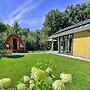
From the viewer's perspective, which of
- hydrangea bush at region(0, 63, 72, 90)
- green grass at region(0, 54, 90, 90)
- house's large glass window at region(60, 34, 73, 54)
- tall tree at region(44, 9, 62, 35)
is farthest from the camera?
tall tree at region(44, 9, 62, 35)

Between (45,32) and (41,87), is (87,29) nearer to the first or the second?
(41,87)

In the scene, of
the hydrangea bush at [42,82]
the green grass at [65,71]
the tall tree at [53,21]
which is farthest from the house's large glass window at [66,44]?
the hydrangea bush at [42,82]

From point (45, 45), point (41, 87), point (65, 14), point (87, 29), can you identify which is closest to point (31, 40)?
point (45, 45)

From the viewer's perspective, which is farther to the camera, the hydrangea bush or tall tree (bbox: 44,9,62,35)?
tall tree (bbox: 44,9,62,35)

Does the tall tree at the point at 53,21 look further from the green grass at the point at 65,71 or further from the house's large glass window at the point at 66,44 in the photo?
the green grass at the point at 65,71

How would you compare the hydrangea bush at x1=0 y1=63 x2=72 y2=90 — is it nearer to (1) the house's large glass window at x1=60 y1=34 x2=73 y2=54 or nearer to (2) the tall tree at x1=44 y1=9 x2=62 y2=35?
(1) the house's large glass window at x1=60 y1=34 x2=73 y2=54

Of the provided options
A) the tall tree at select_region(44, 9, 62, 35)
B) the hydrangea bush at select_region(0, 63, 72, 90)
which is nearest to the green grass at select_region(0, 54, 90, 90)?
the hydrangea bush at select_region(0, 63, 72, 90)

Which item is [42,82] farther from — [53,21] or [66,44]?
[53,21]

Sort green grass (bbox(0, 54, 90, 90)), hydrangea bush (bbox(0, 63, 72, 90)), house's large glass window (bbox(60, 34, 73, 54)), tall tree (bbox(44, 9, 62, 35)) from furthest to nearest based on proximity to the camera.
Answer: tall tree (bbox(44, 9, 62, 35)), house's large glass window (bbox(60, 34, 73, 54)), green grass (bbox(0, 54, 90, 90)), hydrangea bush (bbox(0, 63, 72, 90))

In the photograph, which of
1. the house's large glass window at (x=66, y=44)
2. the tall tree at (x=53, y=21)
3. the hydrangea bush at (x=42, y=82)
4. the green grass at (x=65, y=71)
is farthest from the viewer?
the tall tree at (x=53, y=21)

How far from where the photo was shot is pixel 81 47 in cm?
2362

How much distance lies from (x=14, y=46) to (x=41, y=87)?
37.0 m

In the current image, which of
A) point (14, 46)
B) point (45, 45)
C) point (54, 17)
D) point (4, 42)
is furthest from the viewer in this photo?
point (54, 17)

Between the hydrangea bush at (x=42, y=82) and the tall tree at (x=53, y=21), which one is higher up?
the tall tree at (x=53, y=21)
